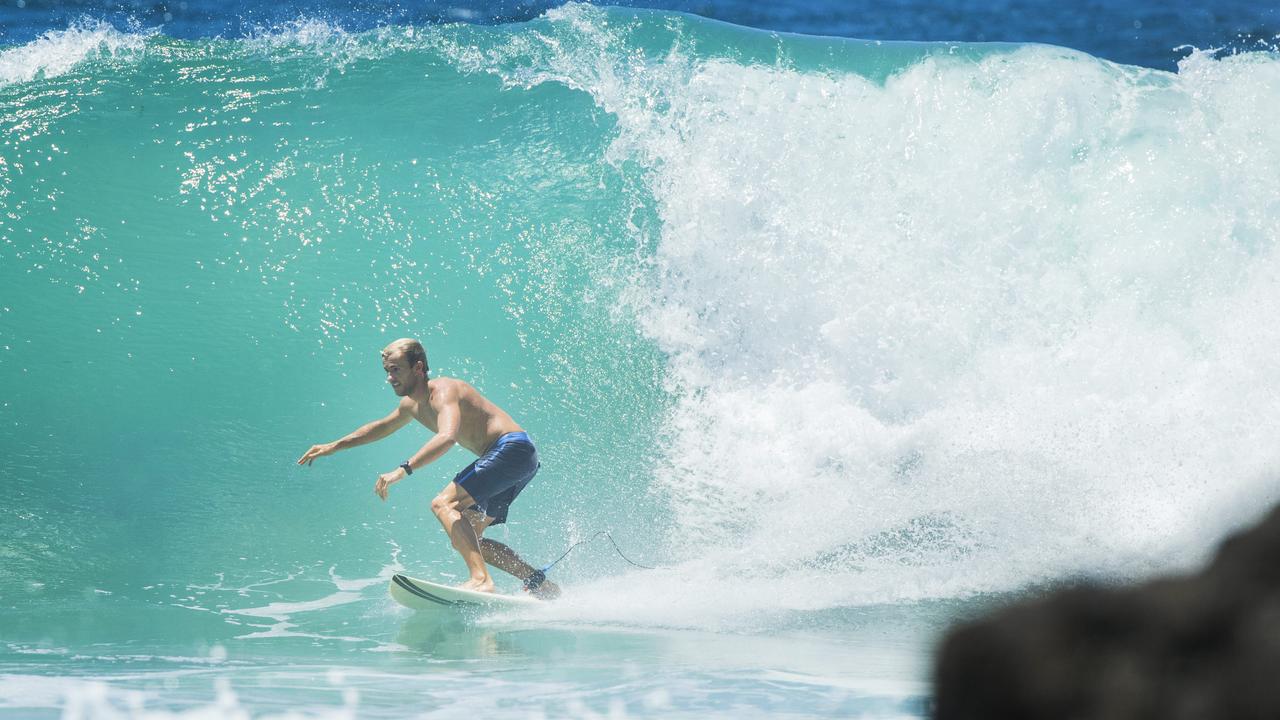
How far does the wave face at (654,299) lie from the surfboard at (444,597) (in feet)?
2.55

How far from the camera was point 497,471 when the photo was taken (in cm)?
582

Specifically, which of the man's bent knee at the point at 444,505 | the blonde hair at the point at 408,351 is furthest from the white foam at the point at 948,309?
the blonde hair at the point at 408,351

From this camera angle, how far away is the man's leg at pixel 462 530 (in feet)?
18.7

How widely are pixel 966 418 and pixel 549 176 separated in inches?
158

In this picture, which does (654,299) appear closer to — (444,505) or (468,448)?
(468,448)

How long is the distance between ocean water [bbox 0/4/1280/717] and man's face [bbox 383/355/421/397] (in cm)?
118

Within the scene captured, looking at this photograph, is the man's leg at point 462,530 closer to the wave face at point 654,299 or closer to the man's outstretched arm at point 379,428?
the man's outstretched arm at point 379,428

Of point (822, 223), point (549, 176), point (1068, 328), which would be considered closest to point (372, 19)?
point (549, 176)

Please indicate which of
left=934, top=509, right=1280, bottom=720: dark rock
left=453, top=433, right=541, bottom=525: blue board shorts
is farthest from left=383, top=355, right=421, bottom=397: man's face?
left=934, top=509, right=1280, bottom=720: dark rock

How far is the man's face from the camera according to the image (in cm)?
562

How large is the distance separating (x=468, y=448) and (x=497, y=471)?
0.65 feet

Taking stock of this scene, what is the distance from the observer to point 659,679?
14.1 ft

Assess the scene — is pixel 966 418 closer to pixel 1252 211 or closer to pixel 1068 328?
pixel 1068 328

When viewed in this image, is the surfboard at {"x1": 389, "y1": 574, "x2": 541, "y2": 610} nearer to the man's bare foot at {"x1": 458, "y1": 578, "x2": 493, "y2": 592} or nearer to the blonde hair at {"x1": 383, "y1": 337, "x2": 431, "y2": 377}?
the man's bare foot at {"x1": 458, "y1": 578, "x2": 493, "y2": 592}
